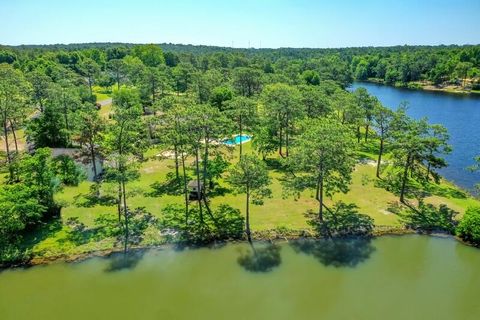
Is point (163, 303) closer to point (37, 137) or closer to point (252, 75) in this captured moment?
point (37, 137)

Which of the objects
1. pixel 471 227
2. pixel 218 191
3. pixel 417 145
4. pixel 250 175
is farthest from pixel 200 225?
pixel 471 227

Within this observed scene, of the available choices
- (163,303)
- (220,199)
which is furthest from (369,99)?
(163,303)

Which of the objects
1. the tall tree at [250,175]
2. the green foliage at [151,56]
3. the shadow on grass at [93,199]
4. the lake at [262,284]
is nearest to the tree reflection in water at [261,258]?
the lake at [262,284]

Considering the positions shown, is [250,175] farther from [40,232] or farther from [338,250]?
[40,232]

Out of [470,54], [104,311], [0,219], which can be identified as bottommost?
[104,311]

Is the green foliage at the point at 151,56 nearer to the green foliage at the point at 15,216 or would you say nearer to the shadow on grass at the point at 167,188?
the shadow on grass at the point at 167,188

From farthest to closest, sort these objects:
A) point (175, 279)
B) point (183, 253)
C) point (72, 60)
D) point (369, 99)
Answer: point (72, 60) < point (369, 99) < point (183, 253) < point (175, 279)
